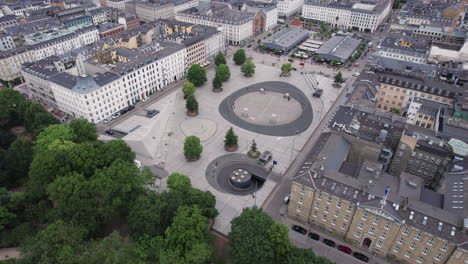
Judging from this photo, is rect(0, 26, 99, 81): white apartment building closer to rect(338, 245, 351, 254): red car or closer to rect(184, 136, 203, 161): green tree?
rect(184, 136, 203, 161): green tree

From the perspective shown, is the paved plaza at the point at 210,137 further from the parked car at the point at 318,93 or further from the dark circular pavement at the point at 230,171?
the parked car at the point at 318,93

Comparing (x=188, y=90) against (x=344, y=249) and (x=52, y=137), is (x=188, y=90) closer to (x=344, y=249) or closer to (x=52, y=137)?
(x=52, y=137)

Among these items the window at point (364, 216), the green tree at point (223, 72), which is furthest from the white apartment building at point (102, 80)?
the window at point (364, 216)

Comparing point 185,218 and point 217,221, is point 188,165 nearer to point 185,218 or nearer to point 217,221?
point 217,221

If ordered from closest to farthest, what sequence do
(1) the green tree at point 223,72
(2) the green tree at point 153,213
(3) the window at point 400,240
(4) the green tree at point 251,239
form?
(4) the green tree at point 251,239 → (3) the window at point 400,240 → (2) the green tree at point 153,213 → (1) the green tree at point 223,72

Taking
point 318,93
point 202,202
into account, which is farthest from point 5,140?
point 318,93

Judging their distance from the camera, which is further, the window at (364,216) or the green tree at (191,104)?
the green tree at (191,104)

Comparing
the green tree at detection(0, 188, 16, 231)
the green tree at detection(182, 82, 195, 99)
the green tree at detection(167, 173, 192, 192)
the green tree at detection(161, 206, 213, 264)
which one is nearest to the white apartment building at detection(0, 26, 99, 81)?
the green tree at detection(182, 82, 195, 99)
